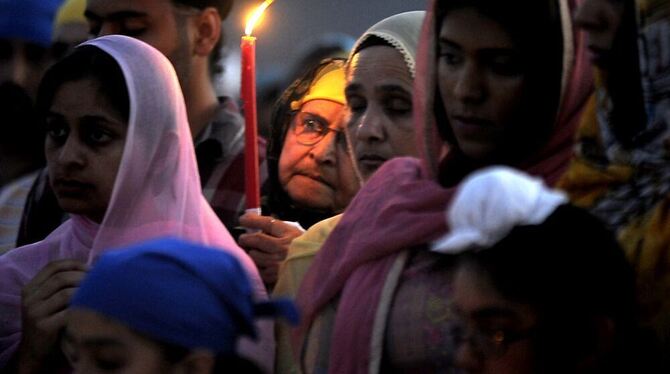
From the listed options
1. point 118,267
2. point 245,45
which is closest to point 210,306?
point 118,267

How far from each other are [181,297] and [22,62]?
3202 millimetres

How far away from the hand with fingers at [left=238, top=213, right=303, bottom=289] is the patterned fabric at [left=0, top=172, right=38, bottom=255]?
1399 millimetres

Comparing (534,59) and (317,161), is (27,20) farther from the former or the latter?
(534,59)

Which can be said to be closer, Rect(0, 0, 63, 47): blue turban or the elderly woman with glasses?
the elderly woman with glasses

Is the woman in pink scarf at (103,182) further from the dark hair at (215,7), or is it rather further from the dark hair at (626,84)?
the dark hair at (215,7)

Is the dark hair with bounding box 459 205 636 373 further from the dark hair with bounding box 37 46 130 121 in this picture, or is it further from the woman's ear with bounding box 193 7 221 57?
the woman's ear with bounding box 193 7 221 57

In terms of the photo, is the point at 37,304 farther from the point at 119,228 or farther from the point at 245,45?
the point at 245,45

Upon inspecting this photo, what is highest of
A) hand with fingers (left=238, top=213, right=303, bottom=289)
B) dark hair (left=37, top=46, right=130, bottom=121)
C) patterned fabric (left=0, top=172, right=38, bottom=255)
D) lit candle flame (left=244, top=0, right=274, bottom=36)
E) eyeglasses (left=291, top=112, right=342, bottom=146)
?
lit candle flame (left=244, top=0, right=274, bottom=36)

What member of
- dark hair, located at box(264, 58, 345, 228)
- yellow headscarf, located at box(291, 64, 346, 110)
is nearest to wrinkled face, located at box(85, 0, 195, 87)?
dark hair, located at box(264, 58, 345, 228)

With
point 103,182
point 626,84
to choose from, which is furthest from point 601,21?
point 103,182

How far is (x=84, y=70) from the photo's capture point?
3.93 metres

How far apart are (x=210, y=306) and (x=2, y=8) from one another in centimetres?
351

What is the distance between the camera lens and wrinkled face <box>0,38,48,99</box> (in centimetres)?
580

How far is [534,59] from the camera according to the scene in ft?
10.8
